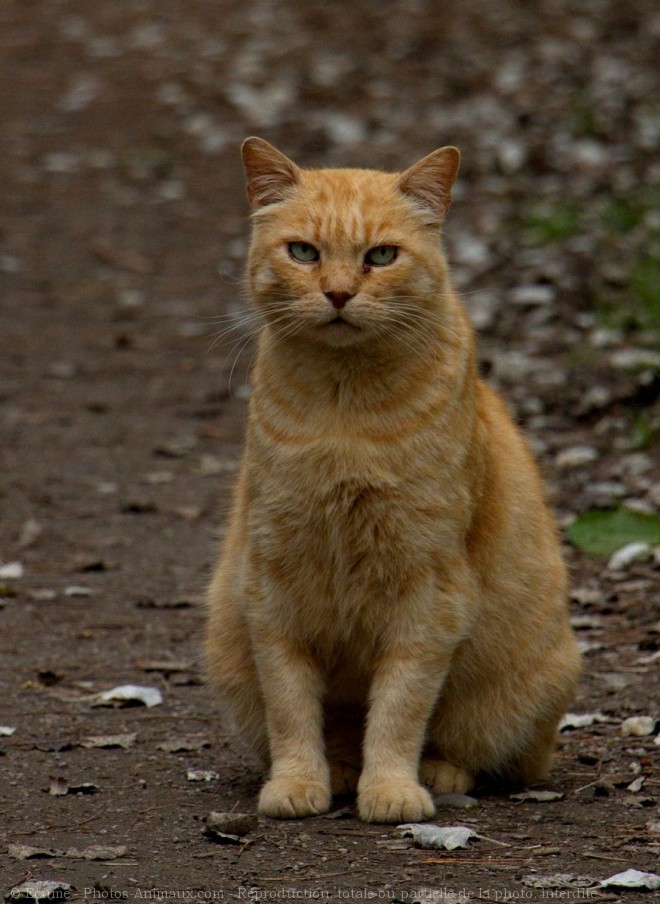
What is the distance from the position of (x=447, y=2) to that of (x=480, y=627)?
13.4 m

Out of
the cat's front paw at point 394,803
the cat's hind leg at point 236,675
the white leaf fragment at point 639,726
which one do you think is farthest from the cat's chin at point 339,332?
the white leaf fragment at point 639,726

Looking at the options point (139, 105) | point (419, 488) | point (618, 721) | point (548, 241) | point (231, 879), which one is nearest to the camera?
point (231, 879)

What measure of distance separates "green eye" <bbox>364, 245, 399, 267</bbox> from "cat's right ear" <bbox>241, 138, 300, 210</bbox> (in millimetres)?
330

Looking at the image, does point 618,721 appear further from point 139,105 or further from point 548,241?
point 139,105

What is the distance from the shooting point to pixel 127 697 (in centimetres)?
456

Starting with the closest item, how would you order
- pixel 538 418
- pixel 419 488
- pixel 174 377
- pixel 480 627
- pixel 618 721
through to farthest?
pixel 419 488
pixel 480 627
pixel 618 721
pixel 538 418
pixel 174 377

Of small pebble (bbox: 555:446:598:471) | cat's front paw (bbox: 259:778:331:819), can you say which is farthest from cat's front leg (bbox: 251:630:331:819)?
small pebble (bbox: 555:446:598:471)

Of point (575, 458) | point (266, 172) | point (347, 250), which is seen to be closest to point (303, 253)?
point (347, 250)

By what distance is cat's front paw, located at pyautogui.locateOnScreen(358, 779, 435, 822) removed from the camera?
11.4 ft

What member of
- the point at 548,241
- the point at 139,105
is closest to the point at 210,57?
the point at 139,105

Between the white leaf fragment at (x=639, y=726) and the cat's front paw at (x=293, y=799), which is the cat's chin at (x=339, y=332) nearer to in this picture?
the cat's front paw at (x=293, y=799)

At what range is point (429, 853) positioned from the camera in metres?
3.31

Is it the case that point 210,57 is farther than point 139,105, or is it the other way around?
point 210,57

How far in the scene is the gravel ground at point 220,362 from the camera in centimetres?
345
